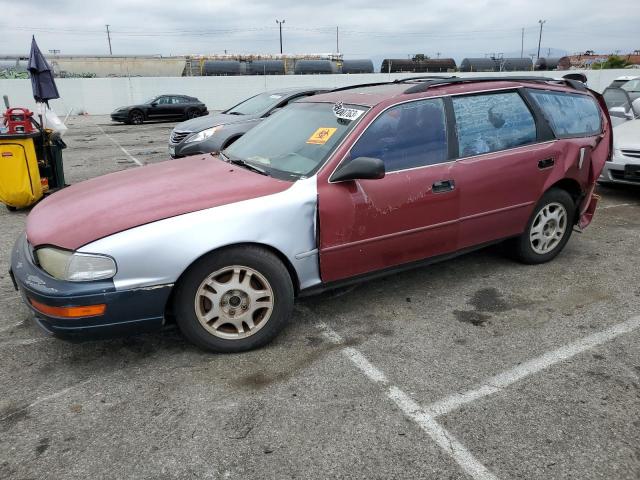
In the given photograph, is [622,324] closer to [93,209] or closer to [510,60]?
[93,209]

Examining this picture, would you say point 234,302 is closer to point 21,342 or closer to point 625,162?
point 21,342

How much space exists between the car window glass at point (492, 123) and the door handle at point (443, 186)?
0.83ft

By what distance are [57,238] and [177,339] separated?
0.97 meters

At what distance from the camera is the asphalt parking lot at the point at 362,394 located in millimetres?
2230

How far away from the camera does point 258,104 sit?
30.2ft

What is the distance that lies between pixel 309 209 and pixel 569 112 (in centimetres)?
276

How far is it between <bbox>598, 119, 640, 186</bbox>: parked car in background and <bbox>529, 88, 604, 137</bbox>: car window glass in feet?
7.87

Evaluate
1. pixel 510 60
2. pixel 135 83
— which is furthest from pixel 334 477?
pixel 510 60

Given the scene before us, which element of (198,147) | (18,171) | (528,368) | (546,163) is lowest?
(528,368)

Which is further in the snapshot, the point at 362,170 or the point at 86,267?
the point at 362,170

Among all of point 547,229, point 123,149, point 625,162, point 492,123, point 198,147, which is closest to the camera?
point 492,123

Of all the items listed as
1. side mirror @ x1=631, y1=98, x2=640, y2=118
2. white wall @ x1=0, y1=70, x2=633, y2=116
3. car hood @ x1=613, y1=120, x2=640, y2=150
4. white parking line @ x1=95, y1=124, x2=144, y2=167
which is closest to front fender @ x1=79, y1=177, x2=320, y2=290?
car hood @ x1=613, y1=120, x2=640, y2=150

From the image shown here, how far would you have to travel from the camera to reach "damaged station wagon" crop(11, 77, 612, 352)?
8.99 feet

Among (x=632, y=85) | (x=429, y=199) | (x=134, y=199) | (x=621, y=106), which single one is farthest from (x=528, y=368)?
(x=632, y=85)
